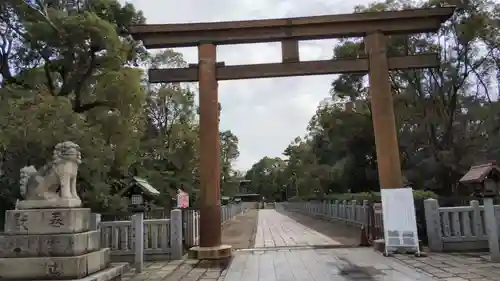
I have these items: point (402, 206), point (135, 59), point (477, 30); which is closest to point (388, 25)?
point (402, 206)

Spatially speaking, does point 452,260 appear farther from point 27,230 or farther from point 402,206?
point 27,230

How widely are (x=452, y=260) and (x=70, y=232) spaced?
7919 mm

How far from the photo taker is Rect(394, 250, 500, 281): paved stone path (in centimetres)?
744

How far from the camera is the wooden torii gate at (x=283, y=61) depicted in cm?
1098

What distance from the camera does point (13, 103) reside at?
520 inches

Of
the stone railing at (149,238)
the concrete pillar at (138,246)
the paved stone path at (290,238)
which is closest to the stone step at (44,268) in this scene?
the concrete pillar at (138,246)

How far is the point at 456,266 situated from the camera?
8508 millimetres

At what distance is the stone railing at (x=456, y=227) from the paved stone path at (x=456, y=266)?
553 millimetres

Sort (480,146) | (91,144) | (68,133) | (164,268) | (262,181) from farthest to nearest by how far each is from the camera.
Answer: (262,181), (480,146), (91,144), (68,133), (164,268)

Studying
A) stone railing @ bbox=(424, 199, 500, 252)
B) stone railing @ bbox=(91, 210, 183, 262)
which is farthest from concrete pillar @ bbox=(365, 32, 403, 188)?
stone railing @ bbox=(91, 210, 183, 262)

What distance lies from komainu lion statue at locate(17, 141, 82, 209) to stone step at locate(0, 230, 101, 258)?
1.71 feet

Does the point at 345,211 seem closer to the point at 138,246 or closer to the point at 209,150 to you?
the point at 209,150

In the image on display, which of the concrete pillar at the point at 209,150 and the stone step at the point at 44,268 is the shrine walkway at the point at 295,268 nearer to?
the concrete pillar at the point at 209,150

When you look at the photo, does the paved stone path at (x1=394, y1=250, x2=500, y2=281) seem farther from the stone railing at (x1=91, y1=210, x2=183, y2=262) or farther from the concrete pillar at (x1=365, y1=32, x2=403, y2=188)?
the stone railing at (x1=91, y1=210, x2=183, y2=262)
